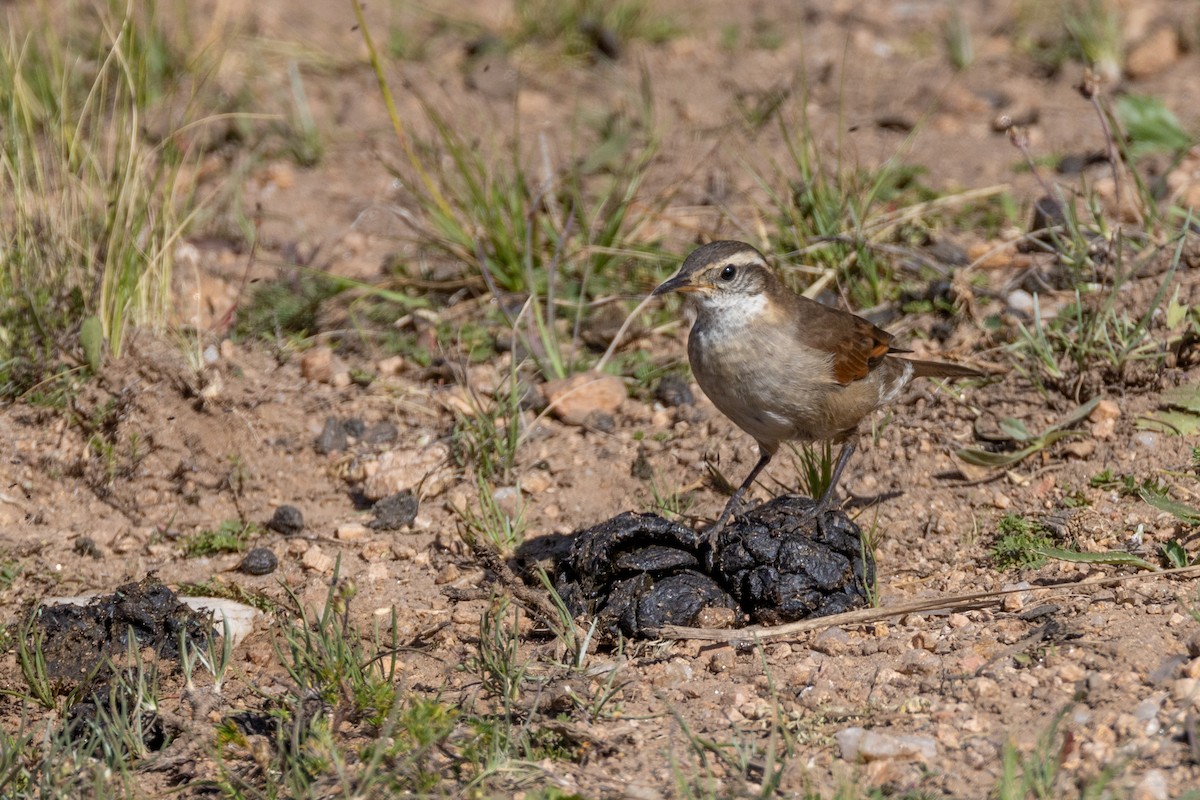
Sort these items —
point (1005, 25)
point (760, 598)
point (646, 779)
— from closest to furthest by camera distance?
point (646, 779), point (760, 598), point (1005, 25)

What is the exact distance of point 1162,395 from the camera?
6.18 meters

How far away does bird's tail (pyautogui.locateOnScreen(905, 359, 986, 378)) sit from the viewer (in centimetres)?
644

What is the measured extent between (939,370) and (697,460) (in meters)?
1.26

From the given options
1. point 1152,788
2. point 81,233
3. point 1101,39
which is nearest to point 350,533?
point 81,233

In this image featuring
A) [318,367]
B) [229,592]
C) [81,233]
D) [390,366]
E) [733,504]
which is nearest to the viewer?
[229,592]

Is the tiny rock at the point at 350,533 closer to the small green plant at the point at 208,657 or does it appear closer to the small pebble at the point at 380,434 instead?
the small pebble at the point at 380,434

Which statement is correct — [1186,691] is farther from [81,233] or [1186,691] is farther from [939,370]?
[81,233]

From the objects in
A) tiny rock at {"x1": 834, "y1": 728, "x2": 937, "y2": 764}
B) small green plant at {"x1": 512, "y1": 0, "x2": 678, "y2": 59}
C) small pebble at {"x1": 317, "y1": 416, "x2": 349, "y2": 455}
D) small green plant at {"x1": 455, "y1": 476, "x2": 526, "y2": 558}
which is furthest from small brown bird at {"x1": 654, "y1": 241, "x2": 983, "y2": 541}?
small green plant at {"x1": 512, "y1": 0, "x2": 678, "y2": 59}

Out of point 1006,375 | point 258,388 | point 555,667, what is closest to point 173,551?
point 258,388

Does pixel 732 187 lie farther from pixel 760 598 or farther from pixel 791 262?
pixel 760 598

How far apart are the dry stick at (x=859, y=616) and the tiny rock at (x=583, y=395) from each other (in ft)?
6.85

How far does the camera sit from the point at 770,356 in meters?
5.77

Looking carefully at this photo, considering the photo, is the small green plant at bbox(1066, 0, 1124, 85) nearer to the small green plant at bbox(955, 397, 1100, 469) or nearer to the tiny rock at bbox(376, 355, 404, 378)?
the small green plant at bbox(955, 397, 1100, 469)

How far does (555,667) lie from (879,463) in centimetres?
228
